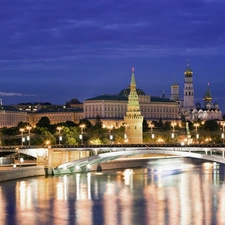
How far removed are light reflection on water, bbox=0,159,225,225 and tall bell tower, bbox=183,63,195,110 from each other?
330 feet

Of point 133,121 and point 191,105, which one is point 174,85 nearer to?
point 191,105

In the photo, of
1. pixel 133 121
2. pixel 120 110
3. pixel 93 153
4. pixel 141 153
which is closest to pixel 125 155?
pixel 141 153

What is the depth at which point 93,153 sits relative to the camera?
177 ft

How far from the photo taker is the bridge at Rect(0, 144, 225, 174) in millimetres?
47312

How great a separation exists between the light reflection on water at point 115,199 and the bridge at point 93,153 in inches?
44.4

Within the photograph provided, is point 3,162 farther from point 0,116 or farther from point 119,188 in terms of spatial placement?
point 0,116

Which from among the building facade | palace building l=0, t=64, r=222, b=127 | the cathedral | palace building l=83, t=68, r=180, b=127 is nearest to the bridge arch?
palace building l=0, t=64, r=222, b=127

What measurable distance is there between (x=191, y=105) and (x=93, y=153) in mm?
102974

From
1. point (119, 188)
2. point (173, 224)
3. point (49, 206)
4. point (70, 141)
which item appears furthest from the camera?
point (70, 141)

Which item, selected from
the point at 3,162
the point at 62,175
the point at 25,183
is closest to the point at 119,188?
the point at 25,183

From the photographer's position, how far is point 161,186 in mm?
45531

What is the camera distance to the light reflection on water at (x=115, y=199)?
33812 mm

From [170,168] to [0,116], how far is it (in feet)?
222

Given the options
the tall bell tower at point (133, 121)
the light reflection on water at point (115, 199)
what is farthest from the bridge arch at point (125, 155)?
the tall bell tower at point (133, 121)
